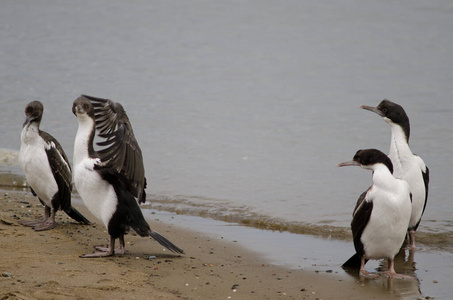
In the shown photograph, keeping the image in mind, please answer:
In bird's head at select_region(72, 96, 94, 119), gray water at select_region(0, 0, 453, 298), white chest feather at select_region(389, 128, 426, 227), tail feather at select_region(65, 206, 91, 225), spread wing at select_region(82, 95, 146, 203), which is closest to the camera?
spread wing at select_region(82, 95, 146, 203)

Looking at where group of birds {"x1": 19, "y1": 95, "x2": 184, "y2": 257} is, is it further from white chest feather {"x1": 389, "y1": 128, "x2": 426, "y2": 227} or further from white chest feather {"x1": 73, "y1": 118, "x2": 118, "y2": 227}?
white chest feather {"x1": 389, "y1": 128, "x2": 426, "y2": 227}

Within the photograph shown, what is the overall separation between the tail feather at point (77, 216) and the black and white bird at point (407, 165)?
3475 millimetres

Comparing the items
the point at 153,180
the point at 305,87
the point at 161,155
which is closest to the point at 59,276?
the point at 153,180

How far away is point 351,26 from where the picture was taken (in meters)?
24.5

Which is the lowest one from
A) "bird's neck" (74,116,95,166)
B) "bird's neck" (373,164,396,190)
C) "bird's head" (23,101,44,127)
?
"bird's neck" (373,164,396,190)

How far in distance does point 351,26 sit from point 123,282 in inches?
826

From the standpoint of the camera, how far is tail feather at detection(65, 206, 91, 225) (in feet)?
23.6

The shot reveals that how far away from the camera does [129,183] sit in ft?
20.0

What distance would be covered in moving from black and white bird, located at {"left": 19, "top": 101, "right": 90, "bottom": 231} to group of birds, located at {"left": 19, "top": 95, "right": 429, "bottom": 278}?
0.03ft

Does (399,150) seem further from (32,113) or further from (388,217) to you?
(32,113)

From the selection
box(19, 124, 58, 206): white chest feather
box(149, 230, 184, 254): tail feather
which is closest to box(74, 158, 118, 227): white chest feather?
box(149, 230, 184, 254): tail feather

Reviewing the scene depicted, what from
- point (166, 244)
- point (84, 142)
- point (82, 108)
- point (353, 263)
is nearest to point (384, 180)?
point (353, 263)

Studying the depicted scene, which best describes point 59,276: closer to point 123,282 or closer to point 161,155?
point 123,282

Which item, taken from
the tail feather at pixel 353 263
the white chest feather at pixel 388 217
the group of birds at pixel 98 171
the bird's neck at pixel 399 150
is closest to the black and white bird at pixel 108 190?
the group of birds at pixel 98 171
